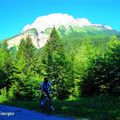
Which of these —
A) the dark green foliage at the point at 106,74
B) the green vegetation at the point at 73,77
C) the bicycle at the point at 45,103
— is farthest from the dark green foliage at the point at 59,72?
the bicycle at the point at 45,103

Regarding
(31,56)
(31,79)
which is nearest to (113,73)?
(31,79)

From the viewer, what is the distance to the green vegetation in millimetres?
23700

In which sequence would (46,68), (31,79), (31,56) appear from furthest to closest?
1. (31,56)
2. (46,68)
3. (31,79)

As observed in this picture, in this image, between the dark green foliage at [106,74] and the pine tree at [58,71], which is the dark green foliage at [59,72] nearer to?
the pine tree at [58,71]

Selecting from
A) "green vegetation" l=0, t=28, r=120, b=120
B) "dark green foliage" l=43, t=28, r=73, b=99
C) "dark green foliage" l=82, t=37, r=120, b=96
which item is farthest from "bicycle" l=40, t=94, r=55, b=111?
"dark green foliage" l=43, t=28, r=73, b=99

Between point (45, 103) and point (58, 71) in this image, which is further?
point (58, 71)

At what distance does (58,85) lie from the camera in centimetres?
6769

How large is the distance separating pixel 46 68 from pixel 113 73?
37.1 m

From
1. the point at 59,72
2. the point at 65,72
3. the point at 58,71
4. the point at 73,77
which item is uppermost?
the point at 58,71

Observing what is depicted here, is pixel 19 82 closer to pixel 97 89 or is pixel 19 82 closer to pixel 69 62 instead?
pixel 69 62

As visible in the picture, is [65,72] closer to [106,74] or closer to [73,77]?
[73,77]

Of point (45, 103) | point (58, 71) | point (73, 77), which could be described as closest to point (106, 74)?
point (45, 103)

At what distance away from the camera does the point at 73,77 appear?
217 feet

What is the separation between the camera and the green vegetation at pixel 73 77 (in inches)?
933
